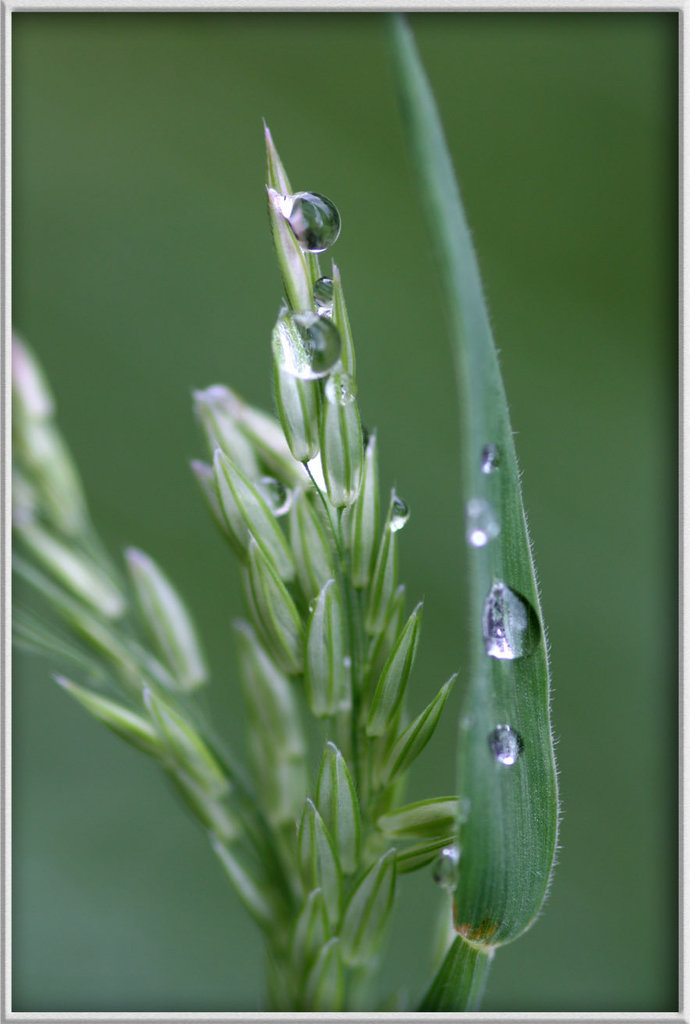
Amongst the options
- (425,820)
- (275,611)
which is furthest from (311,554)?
(425,820)

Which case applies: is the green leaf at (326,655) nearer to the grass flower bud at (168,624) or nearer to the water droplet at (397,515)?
the water droplet at (397,515)

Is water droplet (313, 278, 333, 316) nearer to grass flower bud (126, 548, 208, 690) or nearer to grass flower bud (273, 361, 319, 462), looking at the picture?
grass flower bud (273, 361, 319, 462)

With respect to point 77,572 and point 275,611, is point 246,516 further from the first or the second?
point 77,572

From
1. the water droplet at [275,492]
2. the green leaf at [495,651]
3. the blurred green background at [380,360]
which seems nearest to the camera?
the green leaf at [495,651]

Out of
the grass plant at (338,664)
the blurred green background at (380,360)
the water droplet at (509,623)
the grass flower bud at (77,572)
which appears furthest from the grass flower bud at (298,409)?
the blurred green background at (380,360)

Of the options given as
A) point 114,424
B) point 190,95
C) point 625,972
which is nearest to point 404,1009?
point 625,972

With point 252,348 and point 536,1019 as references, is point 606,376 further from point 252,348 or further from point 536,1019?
point 536,1019

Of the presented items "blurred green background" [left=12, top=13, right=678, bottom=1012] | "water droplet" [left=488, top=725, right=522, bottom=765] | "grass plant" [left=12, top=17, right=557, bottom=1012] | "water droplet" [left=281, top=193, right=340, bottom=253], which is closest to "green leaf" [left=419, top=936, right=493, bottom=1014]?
"grass plant" [left=12, top=17, right=557, bottom=1012]
